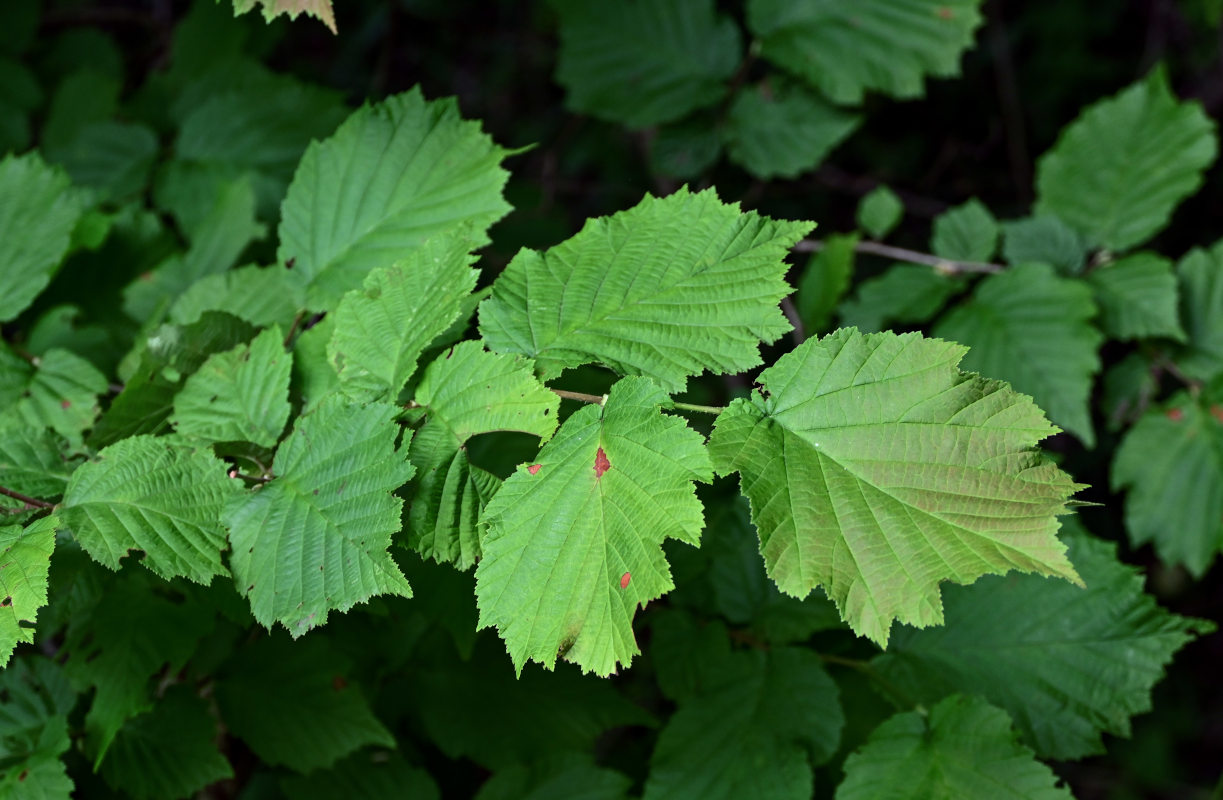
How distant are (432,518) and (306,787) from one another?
1.15 meters

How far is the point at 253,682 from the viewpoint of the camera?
1.83 m

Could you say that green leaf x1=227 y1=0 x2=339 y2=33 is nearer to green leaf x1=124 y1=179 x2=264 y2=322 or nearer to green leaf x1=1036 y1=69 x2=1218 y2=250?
green leaf x1=124 y1=179 x2=264 y2=322

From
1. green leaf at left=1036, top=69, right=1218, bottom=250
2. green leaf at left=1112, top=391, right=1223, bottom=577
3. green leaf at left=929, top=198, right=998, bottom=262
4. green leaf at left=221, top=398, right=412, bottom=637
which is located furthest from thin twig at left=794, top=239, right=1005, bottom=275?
green leaf at left=221, top=398, right=412, bottom=637

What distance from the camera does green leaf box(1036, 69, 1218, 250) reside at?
2438 millimetres

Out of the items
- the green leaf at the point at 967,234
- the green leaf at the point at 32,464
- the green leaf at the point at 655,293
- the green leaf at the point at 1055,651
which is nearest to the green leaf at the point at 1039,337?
the green leaf at the point at 967,234

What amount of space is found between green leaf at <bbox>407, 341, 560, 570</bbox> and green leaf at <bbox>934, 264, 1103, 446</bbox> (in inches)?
64.9

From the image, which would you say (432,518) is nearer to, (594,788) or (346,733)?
(346,733)

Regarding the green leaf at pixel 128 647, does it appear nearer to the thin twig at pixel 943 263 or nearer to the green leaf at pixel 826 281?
the green leaf at pixel 826 281

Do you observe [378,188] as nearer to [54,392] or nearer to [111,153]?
[54,392]

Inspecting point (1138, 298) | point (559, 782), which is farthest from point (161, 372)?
point (1138, 298)

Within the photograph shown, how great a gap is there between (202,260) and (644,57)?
164cm

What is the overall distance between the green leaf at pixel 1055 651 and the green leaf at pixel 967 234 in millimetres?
1044

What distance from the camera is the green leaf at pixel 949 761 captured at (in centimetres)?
139

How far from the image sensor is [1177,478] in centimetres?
245
